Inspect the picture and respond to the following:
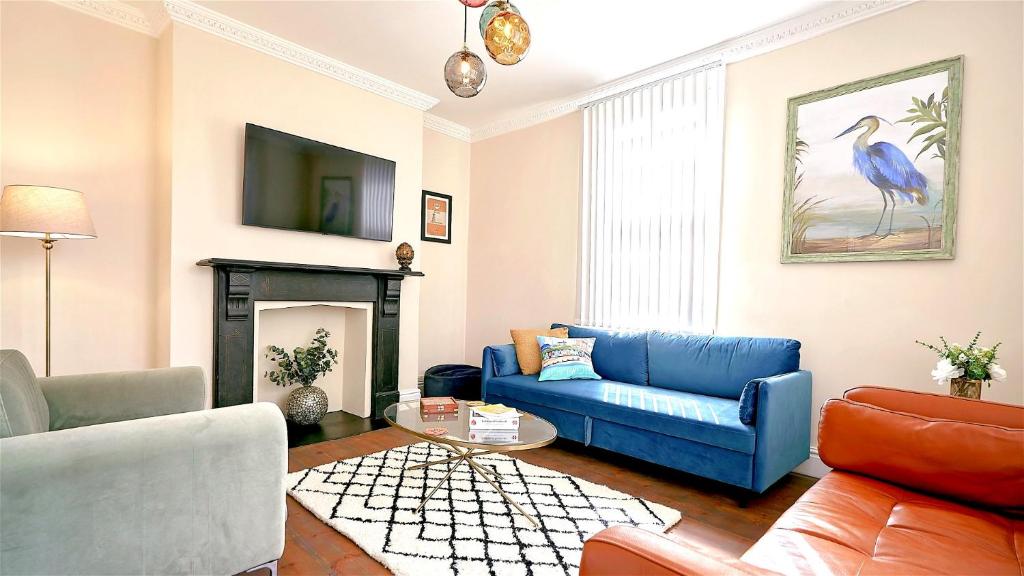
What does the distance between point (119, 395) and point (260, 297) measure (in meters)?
1.37

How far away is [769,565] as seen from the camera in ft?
3.83

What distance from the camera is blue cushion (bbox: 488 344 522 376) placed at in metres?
3.79

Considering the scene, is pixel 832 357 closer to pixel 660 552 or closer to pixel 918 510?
pixel 918 510

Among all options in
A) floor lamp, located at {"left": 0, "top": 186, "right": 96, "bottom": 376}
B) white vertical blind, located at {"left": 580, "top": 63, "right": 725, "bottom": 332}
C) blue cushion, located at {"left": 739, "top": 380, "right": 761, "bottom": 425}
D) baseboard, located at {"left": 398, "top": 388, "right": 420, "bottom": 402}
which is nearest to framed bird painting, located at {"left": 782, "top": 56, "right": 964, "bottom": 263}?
white vertical blind, located at {"left": 580, "top": 63, "right": 725, "bottom": 332}

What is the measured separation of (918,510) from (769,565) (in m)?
0.72

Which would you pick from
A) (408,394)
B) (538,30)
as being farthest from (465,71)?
(408,394)

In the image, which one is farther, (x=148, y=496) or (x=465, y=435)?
(x=465, y=435)

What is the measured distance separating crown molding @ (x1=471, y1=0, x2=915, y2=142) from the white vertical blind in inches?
2.8

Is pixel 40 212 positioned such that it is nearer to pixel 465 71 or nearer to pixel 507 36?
pixel 465 71

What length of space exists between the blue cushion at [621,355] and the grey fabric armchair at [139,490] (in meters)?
2.57

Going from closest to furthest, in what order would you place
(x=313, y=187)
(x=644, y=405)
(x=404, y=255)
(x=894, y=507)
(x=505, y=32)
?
(x=894, y=507) → (x=505, y=32) → (x=644, y=405) → (x=313, y=187) → (x=404, y=255)

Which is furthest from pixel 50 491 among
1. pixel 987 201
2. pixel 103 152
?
pixel 987 201

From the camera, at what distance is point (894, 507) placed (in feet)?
5.12

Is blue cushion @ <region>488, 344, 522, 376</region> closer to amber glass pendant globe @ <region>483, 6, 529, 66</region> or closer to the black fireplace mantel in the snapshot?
the black fireplace mantel
